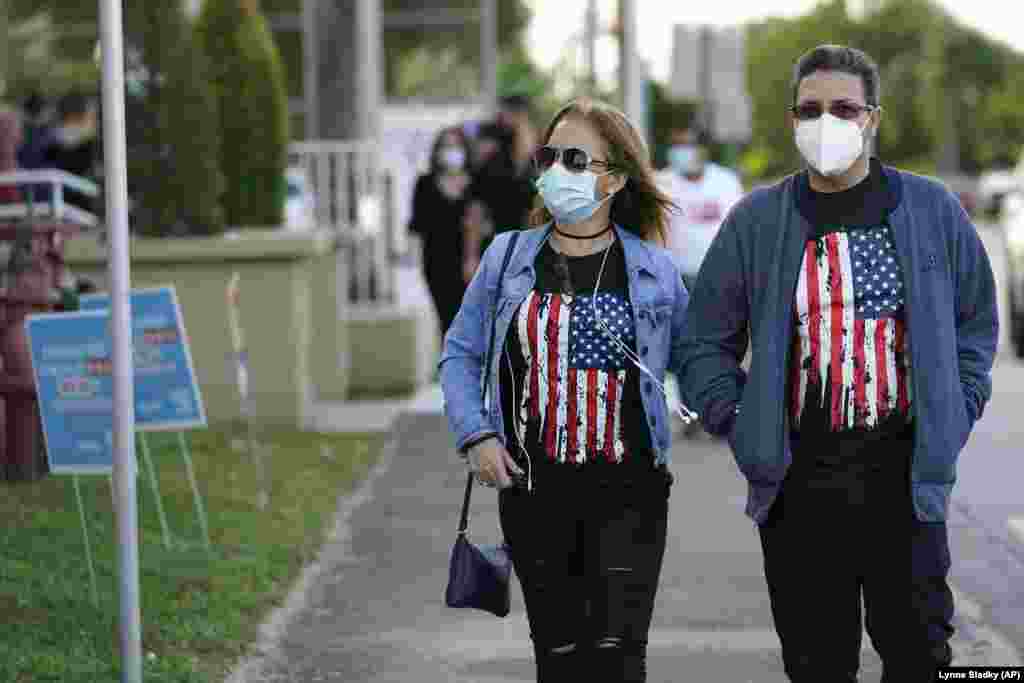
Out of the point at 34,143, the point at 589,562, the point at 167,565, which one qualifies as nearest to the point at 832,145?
the point at 589,562

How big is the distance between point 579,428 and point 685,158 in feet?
29.2

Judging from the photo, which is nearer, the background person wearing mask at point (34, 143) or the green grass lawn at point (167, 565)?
the green grass lawn at point (167, 565)

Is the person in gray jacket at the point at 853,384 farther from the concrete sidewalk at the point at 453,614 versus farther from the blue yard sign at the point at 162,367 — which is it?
the blue yard sign at the point at 162,367

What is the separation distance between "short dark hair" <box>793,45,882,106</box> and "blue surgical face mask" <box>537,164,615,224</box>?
53 cm

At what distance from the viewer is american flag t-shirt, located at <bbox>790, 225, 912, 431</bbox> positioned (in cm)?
470

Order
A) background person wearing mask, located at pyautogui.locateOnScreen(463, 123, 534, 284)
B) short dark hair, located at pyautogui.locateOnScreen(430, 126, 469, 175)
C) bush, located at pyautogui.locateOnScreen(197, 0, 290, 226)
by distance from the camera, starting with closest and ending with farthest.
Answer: background person wearing mask, located at pyautogui.locateOnScreen(463, 123, 534, 284) < short dark hair, located at pyautogui.locateOnScreen(430, 126, 469, 175) < bush, located at pyautogui.locateOnScreen(197, 0, 290, 226)

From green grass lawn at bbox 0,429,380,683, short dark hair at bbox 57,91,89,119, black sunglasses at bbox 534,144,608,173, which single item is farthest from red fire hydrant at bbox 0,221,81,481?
short dark hair at bbox 57,91,89,119

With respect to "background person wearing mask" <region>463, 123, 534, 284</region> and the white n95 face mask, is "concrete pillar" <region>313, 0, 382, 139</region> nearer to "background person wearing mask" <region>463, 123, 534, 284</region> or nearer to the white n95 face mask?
"background person wearing mask" <region>463, 123, 534, 284</region>

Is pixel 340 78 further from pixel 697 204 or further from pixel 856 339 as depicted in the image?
pixel 856 339

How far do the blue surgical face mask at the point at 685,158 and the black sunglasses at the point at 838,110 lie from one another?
8.52 meters

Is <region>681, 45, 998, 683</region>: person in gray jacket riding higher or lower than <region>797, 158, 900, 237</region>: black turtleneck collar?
lower

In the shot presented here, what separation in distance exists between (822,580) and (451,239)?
8.91 m

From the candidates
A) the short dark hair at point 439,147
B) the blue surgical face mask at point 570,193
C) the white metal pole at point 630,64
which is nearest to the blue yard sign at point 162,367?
the blue surgical face mask at point 570,193

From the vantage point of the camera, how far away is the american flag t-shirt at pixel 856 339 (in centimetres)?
470
